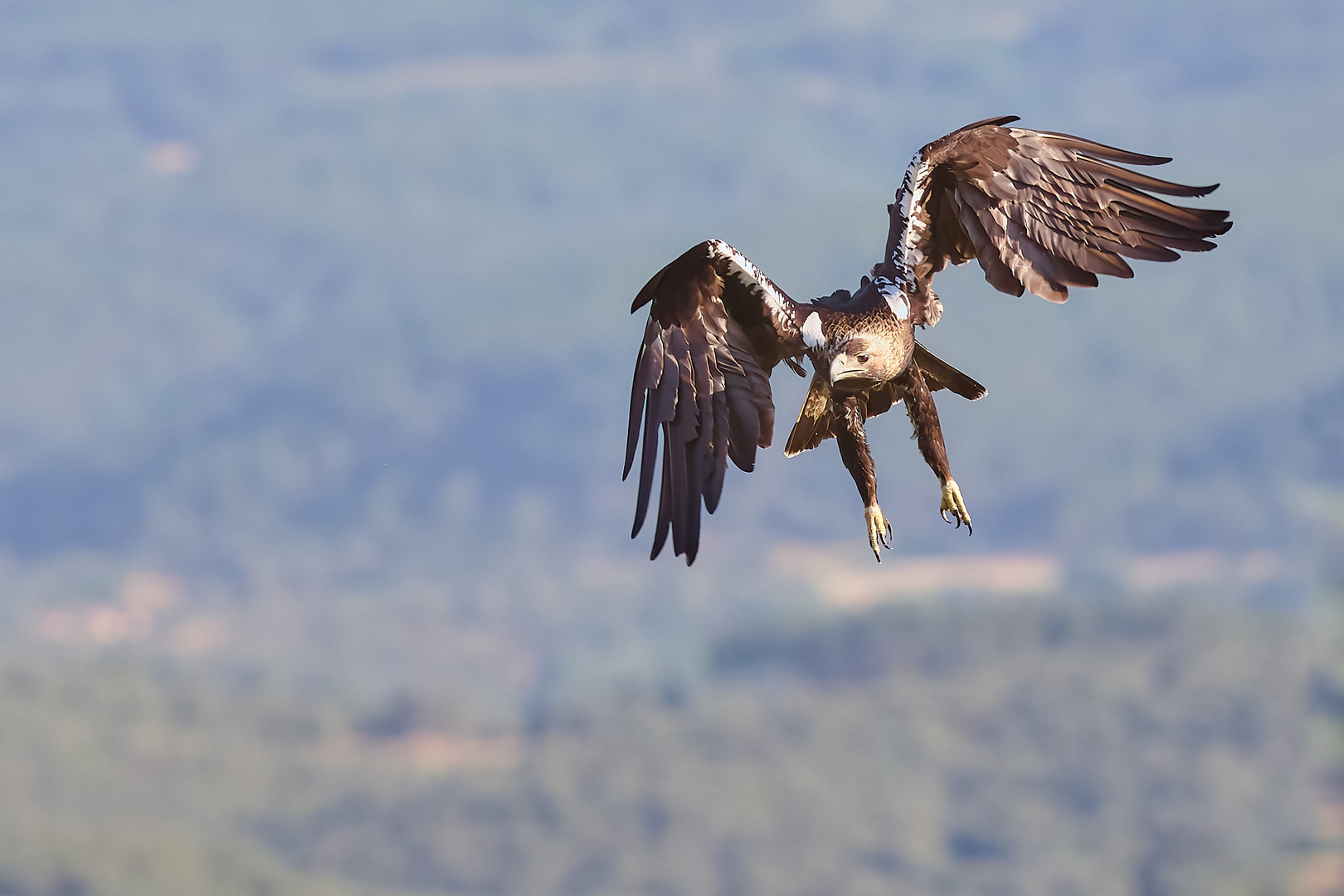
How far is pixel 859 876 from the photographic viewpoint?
191375mm

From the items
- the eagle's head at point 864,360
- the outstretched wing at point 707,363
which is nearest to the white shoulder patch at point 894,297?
the eagle's head at point 864,360

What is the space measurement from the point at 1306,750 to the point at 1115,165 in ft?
635

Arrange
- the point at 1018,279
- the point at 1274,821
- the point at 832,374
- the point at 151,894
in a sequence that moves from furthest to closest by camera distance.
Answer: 1. the point at 1274,821
2. the point at 151,894
3. the point at 1018,279
4. the point at 832,374

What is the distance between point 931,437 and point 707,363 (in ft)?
6.71

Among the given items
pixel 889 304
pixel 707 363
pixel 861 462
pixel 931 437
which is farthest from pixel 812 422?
pixel 889 304

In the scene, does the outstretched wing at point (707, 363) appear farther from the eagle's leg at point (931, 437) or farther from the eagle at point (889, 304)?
the eagle's leg at point (931, 437)

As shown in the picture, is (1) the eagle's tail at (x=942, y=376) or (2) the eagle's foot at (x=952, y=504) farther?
(1) the eagle's tail at (x=942, y=376)

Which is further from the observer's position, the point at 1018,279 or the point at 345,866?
the point at 345,866

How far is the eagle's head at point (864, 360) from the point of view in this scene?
54.7 feet

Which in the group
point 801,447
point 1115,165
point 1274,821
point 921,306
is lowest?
point 801,447

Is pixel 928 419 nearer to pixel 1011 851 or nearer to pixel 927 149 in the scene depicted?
pixel 927 149

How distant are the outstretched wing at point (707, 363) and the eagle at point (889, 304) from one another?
0.05 feet

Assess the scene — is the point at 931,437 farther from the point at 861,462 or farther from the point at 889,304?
the point at 889,304

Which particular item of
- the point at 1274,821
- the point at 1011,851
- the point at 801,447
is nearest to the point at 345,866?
the point at 1011,851
